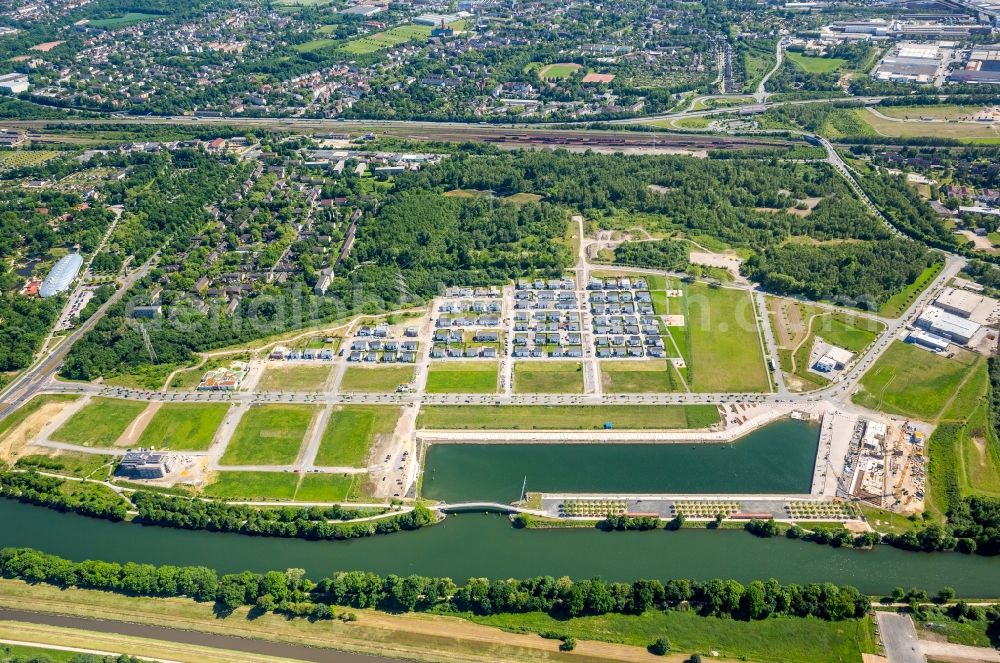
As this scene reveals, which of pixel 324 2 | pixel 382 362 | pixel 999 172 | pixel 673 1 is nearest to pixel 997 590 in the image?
pixel 382 362

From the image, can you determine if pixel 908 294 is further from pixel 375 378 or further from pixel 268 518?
pixel 268 518

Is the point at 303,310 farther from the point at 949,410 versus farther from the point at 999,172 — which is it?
the point at 999,172

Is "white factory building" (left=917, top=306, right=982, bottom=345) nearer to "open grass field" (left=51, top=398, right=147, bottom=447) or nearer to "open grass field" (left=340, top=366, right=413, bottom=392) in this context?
"open grass field" (left=340, top=366, right=413, bottom=392)

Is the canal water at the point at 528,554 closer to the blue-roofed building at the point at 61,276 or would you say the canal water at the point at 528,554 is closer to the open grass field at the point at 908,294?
the open grass field at the point at 908,294

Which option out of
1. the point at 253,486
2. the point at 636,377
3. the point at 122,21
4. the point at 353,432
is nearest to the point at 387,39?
the point at 122,21

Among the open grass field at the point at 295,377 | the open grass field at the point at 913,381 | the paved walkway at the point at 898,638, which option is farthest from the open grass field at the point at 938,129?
the open grass field at the point at 295,377

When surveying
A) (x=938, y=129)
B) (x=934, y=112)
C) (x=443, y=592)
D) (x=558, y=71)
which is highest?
(x=558, y=71)

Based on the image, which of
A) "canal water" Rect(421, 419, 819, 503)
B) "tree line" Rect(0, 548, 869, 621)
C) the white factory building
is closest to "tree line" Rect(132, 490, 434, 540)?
"tree line" Rect(0, 548, 869, 621)
